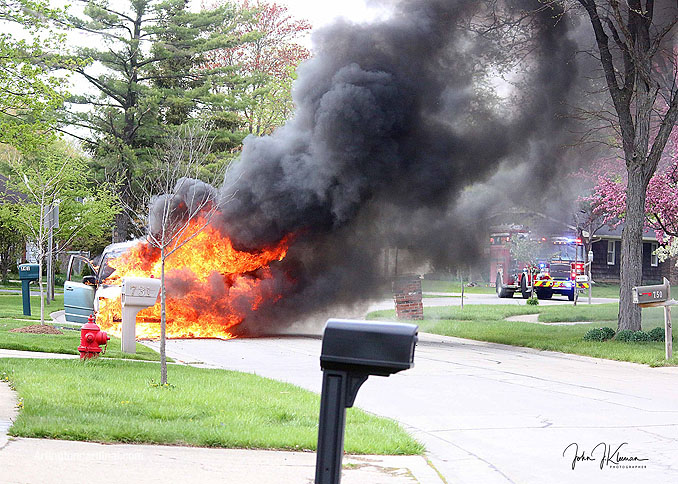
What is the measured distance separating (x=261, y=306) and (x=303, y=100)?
4.78 meters

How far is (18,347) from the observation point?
12969 mm

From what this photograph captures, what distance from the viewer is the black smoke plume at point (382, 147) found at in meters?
18.2

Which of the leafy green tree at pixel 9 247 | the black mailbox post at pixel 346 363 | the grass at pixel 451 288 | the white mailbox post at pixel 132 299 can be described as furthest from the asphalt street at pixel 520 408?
the grass at pixel 451 288

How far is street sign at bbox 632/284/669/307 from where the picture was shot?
45.8 ft

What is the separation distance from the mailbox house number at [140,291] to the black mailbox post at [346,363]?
10998 mm

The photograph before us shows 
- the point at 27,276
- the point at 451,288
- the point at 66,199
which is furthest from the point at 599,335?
the point at 451,288

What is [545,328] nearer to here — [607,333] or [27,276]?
[607,333]

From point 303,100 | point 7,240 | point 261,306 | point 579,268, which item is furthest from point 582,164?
point 7,240

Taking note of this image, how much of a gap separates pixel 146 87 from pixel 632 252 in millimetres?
22650

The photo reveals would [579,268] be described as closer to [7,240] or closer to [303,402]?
[7,240]

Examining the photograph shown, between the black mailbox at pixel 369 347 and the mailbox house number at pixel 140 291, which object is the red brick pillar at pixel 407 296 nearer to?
the mailbox house number at pixel 140 291

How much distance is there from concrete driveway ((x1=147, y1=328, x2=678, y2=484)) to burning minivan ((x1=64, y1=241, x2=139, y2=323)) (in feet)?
8.42

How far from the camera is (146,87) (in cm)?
3372

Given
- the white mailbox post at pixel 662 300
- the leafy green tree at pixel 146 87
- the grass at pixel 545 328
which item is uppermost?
the leafy green tree at pixel 146 87
